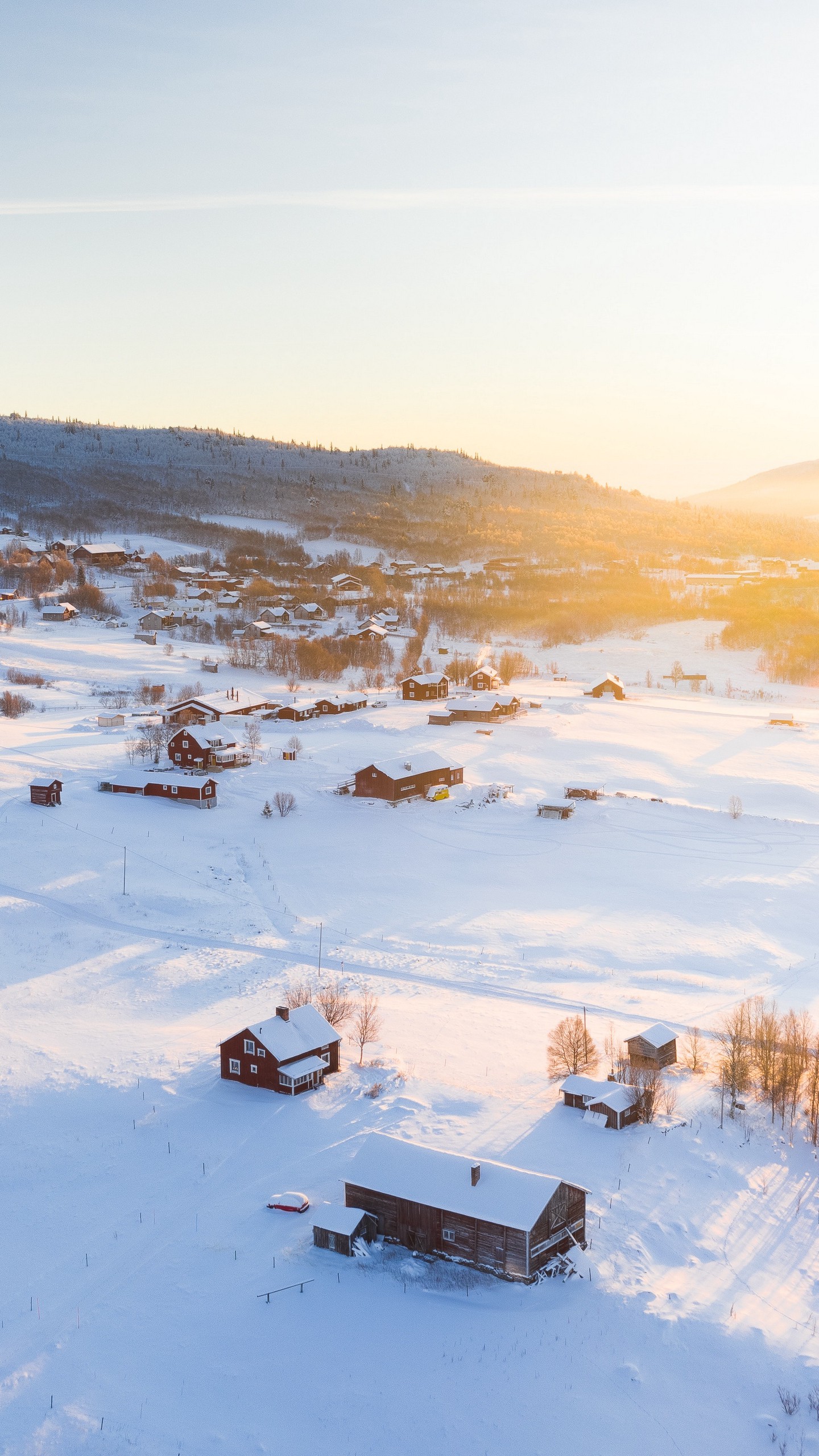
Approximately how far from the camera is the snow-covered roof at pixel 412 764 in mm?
47688

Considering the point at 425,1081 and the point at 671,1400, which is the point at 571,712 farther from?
the point at 671,1400

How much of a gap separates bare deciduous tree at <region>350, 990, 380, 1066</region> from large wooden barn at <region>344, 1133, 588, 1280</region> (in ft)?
21.1

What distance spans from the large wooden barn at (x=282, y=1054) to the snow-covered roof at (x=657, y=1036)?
755 centimetres

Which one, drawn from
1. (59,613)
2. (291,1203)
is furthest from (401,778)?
(59,613)

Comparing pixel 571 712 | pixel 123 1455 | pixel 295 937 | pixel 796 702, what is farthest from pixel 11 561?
pixel 123 1455

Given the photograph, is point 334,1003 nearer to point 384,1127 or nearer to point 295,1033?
point 295,1033

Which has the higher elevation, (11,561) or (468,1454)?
(11,561)

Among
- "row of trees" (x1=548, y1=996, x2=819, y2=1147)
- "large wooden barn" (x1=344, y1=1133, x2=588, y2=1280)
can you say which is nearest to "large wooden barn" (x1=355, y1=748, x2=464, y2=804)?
"row of trees" (x1=548, y1=996, x2=819, y2=1147)

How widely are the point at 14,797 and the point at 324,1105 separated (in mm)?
26154

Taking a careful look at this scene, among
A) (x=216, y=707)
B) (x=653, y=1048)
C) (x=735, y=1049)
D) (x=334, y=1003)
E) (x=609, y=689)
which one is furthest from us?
(x=609, y=689)

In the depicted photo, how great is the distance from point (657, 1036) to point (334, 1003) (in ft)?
27.8

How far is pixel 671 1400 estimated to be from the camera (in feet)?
49.3

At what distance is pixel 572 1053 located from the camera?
25.5 metres

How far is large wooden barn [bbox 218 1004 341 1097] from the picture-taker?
23.8 meters
